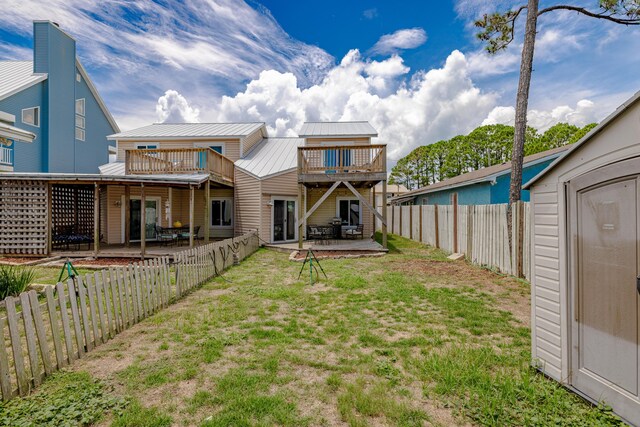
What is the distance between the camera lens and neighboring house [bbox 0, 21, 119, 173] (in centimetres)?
1554

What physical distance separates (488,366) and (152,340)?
4.29 metres

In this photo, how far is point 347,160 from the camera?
1275 centimetres

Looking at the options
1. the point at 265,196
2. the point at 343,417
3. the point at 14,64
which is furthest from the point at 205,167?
the point at 14,64

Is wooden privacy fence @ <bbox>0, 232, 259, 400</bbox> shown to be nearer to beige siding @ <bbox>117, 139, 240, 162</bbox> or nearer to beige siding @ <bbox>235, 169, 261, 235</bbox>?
beige siding @ <bbox>235, 169, 261, 235</bbox>

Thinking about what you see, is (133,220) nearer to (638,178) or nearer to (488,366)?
(488,366)

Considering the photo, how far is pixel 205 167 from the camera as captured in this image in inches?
477

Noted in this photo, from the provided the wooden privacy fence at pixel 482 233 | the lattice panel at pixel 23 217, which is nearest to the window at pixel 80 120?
the lattice panel at pixel 23 217

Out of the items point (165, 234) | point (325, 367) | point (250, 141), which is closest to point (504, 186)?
point (325, 367)

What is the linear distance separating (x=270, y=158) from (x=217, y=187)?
11.0 ft

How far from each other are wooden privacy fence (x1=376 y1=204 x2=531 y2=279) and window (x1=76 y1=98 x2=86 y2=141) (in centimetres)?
2152

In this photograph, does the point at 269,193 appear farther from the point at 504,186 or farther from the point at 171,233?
the point at 504,186

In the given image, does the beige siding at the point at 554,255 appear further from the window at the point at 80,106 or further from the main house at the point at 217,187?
the window at the point at 80,106

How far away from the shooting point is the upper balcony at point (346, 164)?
12023 mm

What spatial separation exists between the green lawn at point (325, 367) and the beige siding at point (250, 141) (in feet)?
40.7
